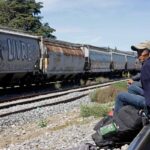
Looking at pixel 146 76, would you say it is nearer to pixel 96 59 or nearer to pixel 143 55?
pixel 143 55

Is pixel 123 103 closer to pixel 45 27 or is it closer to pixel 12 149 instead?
pixel 12 149

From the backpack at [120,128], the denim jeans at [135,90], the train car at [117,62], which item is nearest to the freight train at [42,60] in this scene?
the train car at [117,62]

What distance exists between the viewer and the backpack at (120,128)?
18.4 ft

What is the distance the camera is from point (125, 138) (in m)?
5.81

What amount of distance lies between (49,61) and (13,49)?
694 centimetres

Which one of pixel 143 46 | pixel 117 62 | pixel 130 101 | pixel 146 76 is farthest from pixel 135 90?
pixel 117 62

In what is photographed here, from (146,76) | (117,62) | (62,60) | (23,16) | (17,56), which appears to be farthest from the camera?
(23,16)

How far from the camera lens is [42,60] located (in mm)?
33031

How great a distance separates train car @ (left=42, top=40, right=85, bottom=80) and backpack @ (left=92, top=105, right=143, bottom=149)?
88.9 ft

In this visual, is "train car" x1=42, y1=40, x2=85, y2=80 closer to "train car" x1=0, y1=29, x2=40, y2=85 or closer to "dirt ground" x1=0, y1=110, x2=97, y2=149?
"train car" x1=0, y1=29, x2=40, y2=85

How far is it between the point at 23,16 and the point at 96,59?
17.5 m

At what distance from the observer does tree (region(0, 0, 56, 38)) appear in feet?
202

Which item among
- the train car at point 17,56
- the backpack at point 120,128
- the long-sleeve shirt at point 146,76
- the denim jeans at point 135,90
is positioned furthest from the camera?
the train car at point 17,56

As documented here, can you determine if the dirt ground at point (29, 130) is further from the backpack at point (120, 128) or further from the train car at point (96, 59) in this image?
the train car at point (96, 59)
